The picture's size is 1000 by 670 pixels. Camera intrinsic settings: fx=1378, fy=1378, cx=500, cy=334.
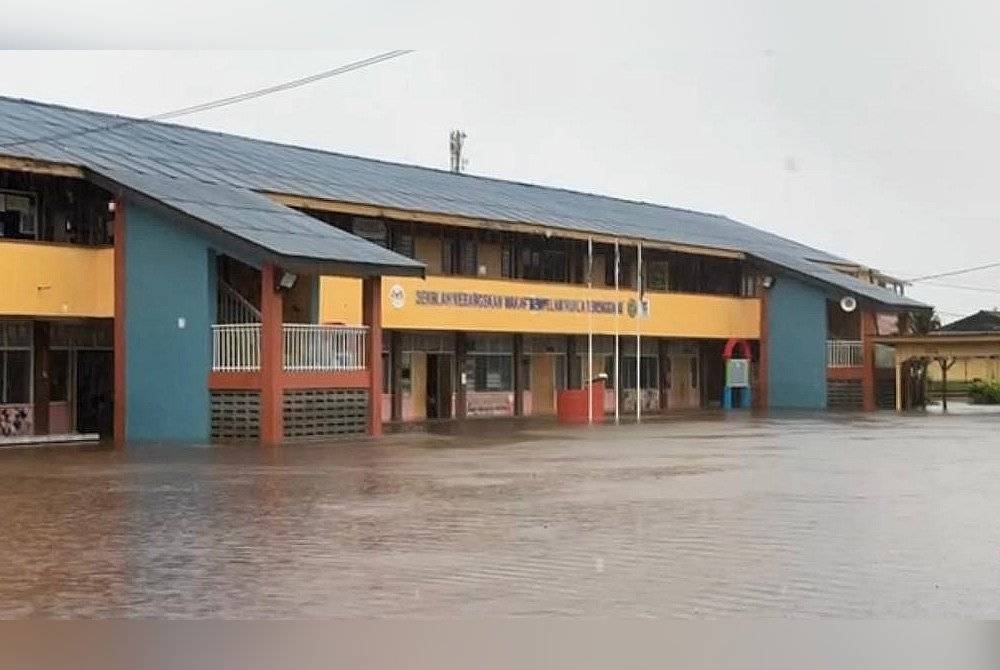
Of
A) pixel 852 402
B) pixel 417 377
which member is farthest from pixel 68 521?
pixel 852 402

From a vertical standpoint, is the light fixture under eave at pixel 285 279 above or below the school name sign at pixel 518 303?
below

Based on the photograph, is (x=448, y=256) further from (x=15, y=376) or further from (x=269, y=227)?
(x=15, y=376)

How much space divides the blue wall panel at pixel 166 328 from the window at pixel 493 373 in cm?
1173

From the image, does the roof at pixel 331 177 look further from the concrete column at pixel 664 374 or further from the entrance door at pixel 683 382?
the entrance door at pixel 683 382

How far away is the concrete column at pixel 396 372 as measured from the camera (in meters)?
31.2

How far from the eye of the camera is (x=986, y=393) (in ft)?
159

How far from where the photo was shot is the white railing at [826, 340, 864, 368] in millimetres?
38688

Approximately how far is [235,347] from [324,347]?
1.52 metres

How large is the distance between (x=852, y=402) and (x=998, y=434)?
13541 mm

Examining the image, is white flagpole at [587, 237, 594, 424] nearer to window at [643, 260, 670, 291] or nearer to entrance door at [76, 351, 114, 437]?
window at [643, 260, 670, 291]

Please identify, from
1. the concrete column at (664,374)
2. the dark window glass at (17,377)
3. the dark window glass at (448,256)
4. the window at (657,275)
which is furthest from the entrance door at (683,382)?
the dark window glass at (17,377)

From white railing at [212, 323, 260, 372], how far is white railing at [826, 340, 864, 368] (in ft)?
68.5

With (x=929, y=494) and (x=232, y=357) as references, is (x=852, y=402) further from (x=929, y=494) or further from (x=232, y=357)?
(x=929, y=494)

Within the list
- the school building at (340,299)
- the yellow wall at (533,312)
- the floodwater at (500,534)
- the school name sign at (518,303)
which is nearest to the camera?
the floodwater at (500,534)
